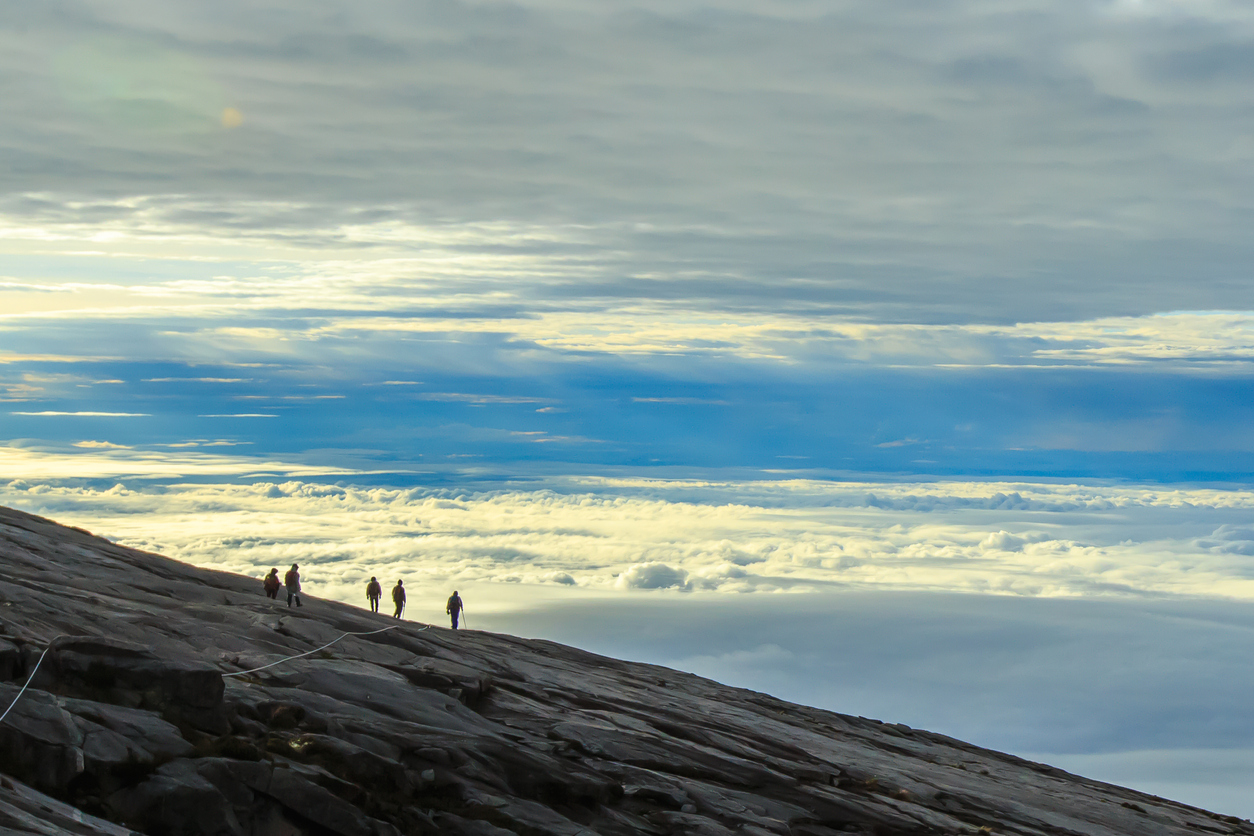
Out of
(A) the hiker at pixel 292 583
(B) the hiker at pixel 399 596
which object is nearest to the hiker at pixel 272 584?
(A) the hiker at pixel 292 583

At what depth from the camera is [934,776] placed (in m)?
50.7

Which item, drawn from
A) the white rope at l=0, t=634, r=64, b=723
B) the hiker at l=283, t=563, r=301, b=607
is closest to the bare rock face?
the white rope at l=0, t=634, r=64, b=723

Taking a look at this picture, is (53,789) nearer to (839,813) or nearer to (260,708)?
(260,708)

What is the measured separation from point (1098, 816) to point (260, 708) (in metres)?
44.4

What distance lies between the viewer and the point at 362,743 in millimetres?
29594

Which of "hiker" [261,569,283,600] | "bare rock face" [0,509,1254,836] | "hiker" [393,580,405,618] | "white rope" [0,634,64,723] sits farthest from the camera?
"hiker" [393,580,405,618]

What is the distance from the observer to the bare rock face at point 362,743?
80.9 ft

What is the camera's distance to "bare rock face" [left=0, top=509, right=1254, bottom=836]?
2466cm

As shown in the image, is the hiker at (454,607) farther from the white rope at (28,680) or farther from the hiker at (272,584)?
the white rope at (28,680)

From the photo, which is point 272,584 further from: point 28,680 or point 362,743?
point 28,680

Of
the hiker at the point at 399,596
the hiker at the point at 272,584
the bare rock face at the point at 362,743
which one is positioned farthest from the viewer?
the hiker at the point at 399,596

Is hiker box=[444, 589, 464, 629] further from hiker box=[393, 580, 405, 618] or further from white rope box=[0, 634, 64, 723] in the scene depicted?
white rope box=[0, 634, 64, 723]

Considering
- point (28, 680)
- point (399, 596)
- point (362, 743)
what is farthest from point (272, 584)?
point (28, 680)

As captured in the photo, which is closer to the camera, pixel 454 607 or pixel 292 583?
pixel 292 583
